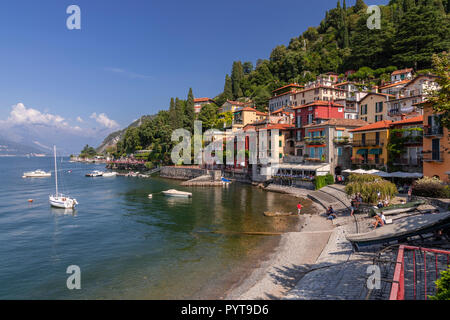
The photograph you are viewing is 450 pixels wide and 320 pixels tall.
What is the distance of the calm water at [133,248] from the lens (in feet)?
53.0

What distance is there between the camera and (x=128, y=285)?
16.2m

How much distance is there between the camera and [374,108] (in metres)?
52.6

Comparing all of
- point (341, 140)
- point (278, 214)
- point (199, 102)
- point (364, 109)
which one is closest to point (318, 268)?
point (278, 214)

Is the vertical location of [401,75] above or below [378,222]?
above

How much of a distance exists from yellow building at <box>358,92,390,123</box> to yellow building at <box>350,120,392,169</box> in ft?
41.2

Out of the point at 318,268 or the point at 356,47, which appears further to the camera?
the point at 356,47

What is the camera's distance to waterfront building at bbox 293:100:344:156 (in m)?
54.4

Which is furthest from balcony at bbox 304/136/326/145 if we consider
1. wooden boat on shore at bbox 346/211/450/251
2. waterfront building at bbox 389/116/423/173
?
wooden boat on shore at bbox 346/211/450/251

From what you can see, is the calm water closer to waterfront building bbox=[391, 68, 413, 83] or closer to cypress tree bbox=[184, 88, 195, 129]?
waterfront building bbox=[391, 68, 413, 83]

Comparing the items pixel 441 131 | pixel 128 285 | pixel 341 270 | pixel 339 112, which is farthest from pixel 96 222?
pixel 339 112

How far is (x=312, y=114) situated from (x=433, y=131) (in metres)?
28.2

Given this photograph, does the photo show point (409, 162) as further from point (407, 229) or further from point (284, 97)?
point (284, 97)

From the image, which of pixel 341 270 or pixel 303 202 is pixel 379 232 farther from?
pixel 303 202

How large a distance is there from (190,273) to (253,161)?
4602 cm
